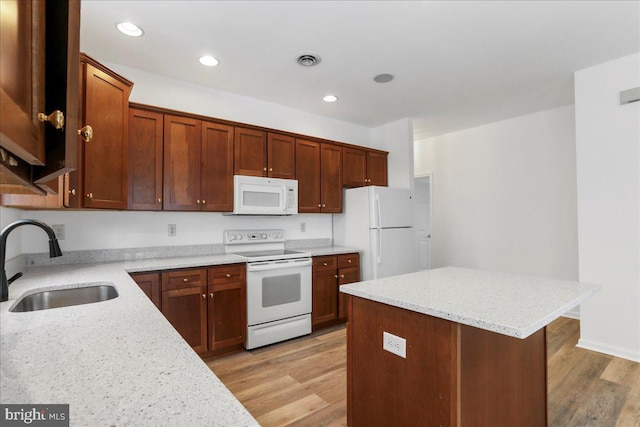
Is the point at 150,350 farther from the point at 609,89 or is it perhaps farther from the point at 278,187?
the point at 609,89

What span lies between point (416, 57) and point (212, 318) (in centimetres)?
291

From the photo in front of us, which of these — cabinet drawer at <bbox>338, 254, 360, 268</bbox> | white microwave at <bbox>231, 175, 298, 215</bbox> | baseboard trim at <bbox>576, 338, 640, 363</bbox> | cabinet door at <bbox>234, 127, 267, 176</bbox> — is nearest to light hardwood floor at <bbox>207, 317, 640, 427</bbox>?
baseboard trim at <bbox>576, 338, 640, 363</bbox>

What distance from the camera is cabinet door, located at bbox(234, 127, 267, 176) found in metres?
3.27

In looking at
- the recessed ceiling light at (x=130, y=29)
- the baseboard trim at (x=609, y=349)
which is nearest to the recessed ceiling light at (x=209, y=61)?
the recessed ceiling light at (x=130, y=29)

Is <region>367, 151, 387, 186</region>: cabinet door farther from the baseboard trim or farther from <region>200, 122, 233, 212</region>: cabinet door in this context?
the baseboard trim

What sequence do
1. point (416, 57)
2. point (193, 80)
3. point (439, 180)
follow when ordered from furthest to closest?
point (439, 180)
point (193, 80)
point (416, 57)

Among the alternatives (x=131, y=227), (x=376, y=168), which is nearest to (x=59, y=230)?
(x=131, y=227)

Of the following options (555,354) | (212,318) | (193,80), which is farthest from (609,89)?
(212,318)

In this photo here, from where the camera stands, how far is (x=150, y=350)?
876 mm

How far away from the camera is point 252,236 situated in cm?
360

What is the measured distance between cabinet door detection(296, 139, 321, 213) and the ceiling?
0.58 metres

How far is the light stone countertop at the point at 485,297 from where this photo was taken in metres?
Answer: 1.18

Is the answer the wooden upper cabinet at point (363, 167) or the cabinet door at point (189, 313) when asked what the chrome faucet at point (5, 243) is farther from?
the wooden upper cabinet at point (363, 167)

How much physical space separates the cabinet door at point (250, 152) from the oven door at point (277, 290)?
3.24 feet
